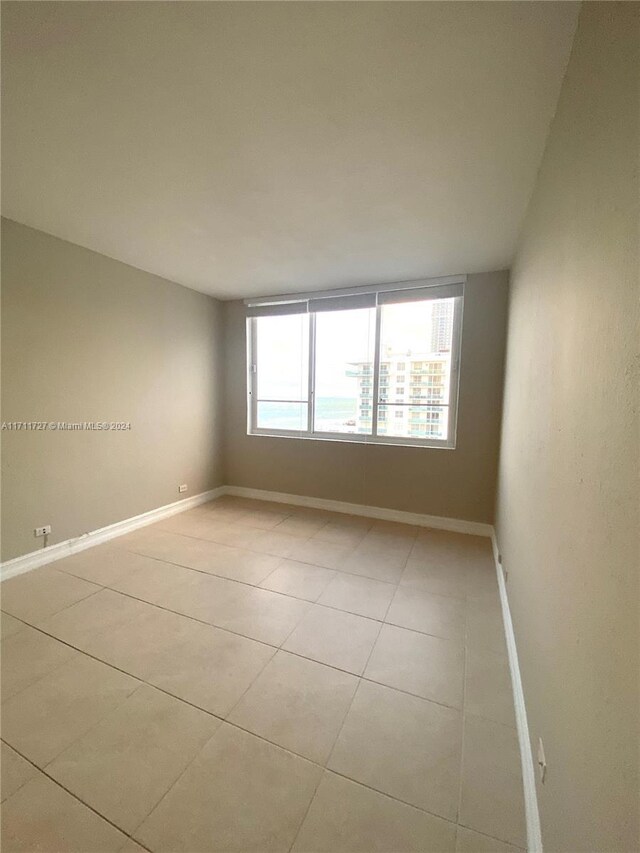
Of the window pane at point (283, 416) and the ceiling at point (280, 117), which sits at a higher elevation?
the ceiling at point (280, 117)

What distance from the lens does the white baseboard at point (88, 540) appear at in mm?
2445

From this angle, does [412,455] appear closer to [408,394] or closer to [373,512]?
[408,394]

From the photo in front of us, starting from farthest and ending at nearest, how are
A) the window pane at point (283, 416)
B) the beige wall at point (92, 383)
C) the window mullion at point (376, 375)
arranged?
the window pane at point (283, 416) < the window mullion at point (376, 375) < the beige wall at point (92, 383)

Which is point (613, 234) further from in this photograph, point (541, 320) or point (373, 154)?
point (373, 154)

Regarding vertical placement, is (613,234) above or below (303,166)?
below

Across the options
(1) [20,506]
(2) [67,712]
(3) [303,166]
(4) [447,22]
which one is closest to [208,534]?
(1) [20,506]

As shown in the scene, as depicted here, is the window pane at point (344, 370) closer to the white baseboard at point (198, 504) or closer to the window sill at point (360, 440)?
the window sill at point (360, 440)

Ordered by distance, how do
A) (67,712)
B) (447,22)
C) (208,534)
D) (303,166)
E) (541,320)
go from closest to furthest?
(447,22), (67,712), (541,320), (303,166), (208,534)

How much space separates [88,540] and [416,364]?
359 cm

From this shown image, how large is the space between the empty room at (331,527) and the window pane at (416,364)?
0.20 ft

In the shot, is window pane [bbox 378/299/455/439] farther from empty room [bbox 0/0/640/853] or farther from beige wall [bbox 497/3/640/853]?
beige wall [bbox 497/3/640/853]

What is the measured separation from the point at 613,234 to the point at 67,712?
8.26 ft

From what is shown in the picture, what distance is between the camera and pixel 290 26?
1056 mm

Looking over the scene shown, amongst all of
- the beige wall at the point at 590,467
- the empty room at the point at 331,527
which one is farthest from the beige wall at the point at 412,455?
the beige wall at the point at 590,467
